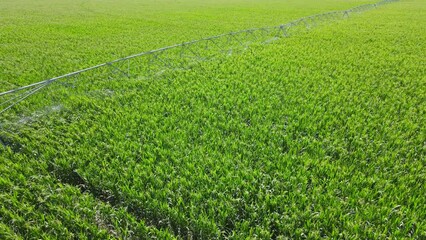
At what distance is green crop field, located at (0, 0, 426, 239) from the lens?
2717mm

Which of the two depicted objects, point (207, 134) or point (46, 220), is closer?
point (46, 220)

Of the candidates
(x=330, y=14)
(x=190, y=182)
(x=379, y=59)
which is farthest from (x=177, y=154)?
(x=330, y=14)

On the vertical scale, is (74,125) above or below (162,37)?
below

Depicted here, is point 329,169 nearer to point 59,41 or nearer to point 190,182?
point 190,182

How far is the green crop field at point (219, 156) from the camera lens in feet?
8.91

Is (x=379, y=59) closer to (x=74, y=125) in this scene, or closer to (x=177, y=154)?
(x=177, y=154)

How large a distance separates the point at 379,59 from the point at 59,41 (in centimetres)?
1333

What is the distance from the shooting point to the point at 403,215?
2.71 meters

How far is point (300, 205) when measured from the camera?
2.86m

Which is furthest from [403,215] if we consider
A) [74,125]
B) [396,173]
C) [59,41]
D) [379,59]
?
[59,41]

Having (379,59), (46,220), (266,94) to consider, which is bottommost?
(46,220)

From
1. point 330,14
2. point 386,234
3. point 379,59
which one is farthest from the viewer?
point 330,14

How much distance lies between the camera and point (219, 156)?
370cm

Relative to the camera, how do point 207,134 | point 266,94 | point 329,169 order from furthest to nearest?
point 266,94 → point 207,134 → point 329,169
